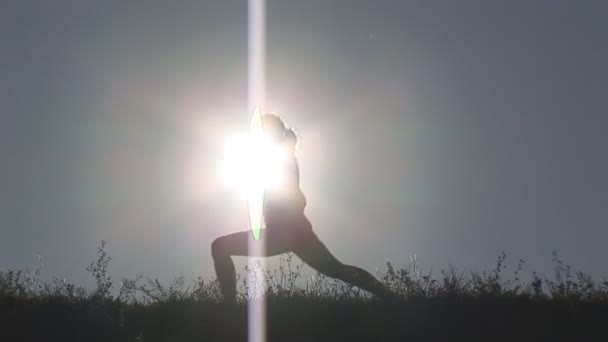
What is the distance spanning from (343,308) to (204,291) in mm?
1444

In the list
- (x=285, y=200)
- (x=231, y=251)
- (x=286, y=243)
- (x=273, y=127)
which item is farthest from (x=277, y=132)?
(x=231, y=251)

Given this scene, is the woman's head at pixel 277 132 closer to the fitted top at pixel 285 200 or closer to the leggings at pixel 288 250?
the fitted top at pixel 285 200

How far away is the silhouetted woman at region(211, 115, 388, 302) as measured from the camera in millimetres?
6879

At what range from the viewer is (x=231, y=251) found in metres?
6.96

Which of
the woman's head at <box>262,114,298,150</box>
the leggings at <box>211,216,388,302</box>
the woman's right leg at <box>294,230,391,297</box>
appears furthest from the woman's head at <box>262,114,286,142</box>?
A: the woman's right leg at <box>294,230,391,297</box>

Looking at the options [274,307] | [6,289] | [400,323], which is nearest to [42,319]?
[6,289]

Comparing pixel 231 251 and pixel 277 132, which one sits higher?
pixel 277 132

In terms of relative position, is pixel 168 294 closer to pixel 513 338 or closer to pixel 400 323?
pixel 400 323

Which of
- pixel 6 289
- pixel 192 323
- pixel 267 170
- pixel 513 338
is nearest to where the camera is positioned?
pixel 513 338

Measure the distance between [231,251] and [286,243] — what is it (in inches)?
20.2

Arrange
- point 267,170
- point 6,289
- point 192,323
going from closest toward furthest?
point 192,323, point 267,170, point 6,289

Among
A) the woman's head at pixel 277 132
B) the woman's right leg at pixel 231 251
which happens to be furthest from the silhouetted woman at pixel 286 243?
the woman's head at pixel 277 132

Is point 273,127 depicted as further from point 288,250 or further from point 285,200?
point 288,250

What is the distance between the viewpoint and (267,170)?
7078mm
